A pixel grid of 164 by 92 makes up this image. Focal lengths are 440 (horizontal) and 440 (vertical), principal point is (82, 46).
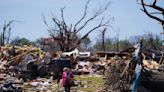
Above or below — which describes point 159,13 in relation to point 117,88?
above

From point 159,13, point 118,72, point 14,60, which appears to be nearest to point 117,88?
point 118,72

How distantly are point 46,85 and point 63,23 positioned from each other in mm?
36644

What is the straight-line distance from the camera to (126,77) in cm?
1540

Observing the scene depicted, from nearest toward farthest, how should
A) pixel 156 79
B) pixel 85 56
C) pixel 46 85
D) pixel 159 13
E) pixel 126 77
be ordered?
pixel 156 79 → pixel 126 77 → pixel 159 13 → pixel 46 85 → pixel 85 56

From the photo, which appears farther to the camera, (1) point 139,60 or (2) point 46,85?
(2) point 46,85

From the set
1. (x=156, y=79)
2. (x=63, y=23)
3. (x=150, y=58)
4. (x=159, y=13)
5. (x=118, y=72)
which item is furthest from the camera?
(x=63, y=23)

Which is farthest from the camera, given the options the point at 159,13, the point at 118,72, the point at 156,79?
the point at 159,13

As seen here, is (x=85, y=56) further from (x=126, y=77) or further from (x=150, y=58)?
(x=126, y=77)

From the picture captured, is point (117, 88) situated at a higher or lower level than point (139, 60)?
lower

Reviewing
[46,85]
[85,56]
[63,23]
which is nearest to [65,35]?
[63,23]

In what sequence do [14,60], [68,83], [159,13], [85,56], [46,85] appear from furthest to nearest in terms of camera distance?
[85,56], [14,60], [46,85], [159,13], [68,83]

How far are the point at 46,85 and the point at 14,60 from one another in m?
10.2

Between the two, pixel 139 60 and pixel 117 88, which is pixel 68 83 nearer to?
pixel 117 88

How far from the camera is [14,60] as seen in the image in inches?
1316
